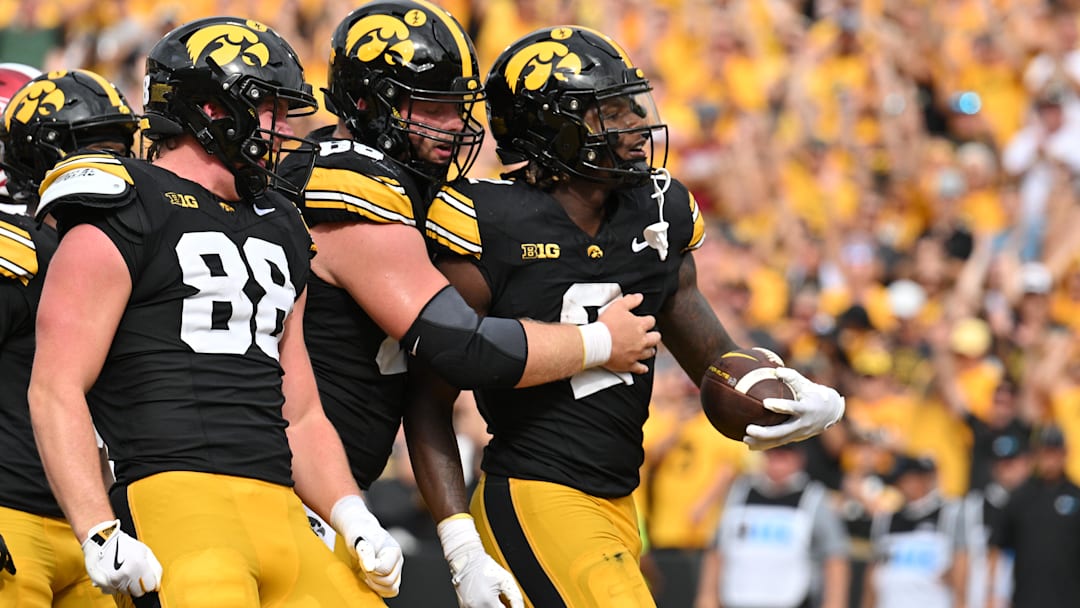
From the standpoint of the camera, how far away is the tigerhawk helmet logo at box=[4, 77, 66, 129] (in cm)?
469

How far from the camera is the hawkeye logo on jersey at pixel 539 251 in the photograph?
14.2ft

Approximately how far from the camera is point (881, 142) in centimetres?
1131

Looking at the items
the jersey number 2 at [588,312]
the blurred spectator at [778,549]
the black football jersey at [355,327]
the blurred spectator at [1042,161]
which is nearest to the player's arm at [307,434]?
the black football jersey at [355,327]

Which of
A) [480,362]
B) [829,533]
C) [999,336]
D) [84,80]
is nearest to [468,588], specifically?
[480,362]

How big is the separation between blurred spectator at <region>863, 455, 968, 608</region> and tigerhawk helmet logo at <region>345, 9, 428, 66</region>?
523 cm

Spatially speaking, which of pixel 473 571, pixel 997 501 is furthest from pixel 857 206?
pixel 473 571

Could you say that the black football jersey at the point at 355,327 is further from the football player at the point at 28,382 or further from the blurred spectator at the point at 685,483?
the blurred spectator at the point at 685,483

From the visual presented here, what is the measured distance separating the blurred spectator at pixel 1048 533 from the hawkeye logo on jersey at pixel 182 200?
5971 mm

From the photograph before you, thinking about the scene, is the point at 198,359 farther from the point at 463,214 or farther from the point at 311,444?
the point at 463,214

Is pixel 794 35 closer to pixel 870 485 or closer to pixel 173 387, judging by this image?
pixel 870 485

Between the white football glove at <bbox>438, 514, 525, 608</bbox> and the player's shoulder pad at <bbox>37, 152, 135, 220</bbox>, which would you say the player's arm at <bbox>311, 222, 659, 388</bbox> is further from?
the player's shoulder pad at <bbox>37, 152, 135, 220</bbox>

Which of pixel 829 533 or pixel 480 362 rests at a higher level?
pixel 480 362

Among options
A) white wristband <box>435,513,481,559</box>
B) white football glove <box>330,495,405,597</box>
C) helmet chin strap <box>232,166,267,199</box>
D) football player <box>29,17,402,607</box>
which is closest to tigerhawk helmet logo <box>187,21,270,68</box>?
football player <box>29,17,402,607</box>

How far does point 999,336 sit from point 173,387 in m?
6.92
